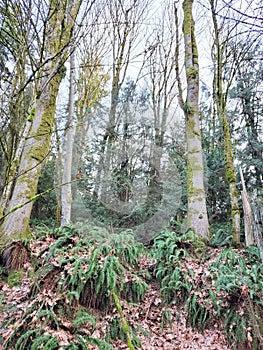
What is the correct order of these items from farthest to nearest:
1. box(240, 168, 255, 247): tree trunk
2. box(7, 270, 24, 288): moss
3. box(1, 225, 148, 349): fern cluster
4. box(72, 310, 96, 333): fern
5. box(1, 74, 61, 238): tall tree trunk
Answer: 1. box(240, 168, 255, 247): tree trunk
2. box(1, 74, 61, 238): tall tree trunk
3. box(7, 270, 24, 288): moss
4. box(72, 310, 96, 333): fern
5. box(1, 225, 148, 349): fern cluster

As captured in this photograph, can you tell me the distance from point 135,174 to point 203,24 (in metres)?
6.77

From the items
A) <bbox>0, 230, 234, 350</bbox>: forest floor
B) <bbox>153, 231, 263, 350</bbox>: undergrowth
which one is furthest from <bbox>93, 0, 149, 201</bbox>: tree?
<bbox>0, 230, 234, 350</bbox>: forest floor

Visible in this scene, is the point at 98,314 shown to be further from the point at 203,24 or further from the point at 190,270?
the point at 203,24

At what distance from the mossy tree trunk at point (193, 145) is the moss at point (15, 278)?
3.19m

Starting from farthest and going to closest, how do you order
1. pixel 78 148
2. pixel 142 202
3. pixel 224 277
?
pixel 78 148
pixel 142 202
pixel 224 277

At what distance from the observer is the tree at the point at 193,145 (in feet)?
16.9

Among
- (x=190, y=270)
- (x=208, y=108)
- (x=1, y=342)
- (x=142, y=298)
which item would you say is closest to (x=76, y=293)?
(x=1, y=342)

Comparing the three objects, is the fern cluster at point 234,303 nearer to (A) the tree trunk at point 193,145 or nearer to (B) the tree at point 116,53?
(A) the tree trunk at point 193,145

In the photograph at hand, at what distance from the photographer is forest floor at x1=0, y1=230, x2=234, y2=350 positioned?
8.31ft

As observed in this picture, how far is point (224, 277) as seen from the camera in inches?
136

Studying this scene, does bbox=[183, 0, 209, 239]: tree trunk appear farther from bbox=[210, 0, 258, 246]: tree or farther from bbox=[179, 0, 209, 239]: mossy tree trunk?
bbox=[210, 0, 258, 246]: tree

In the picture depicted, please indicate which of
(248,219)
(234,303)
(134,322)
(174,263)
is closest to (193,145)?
(248,219)

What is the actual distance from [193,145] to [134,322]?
376 centimetres

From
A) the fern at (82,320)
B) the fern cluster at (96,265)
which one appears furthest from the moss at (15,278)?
the fern at (82,320)
